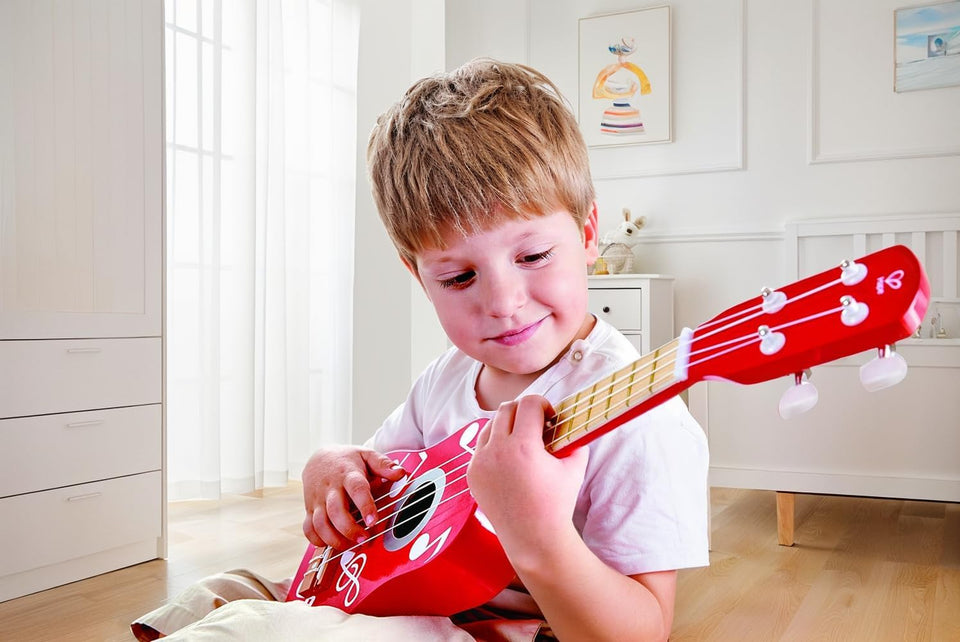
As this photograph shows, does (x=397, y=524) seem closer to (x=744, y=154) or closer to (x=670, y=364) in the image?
(x=670, y=364)

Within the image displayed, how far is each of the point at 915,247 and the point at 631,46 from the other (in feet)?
4.56

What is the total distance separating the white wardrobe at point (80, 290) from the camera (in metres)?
1.61

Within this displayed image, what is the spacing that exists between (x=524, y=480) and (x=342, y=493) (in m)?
0.34

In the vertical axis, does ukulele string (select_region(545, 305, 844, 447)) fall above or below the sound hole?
above

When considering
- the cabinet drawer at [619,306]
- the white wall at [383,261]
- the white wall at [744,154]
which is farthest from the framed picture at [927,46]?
the white wall at [383,261]

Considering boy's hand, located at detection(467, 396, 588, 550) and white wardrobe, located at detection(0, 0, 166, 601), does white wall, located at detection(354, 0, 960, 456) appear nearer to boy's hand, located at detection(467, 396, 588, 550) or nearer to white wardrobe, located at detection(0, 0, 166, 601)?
white wardrobe, located at detection(0, 0, 166, 601)

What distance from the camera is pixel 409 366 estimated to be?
2906mm

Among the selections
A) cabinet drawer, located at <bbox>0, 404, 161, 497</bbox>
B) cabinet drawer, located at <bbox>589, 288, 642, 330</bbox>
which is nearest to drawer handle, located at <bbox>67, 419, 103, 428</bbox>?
cabinet drawer, located at <bbox>0, 404, 161, 497</bbox>

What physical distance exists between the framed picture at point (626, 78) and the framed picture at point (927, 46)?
802mm

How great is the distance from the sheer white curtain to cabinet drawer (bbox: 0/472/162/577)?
22.3 inches

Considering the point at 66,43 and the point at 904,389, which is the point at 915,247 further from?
the point at 66,43

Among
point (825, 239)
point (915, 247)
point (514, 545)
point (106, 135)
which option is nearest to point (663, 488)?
point (514, 545)

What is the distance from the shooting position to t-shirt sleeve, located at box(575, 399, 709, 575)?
2.18 feet

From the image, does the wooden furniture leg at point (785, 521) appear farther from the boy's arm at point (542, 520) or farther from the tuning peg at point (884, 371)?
the tuning peg at point (884, 371)
